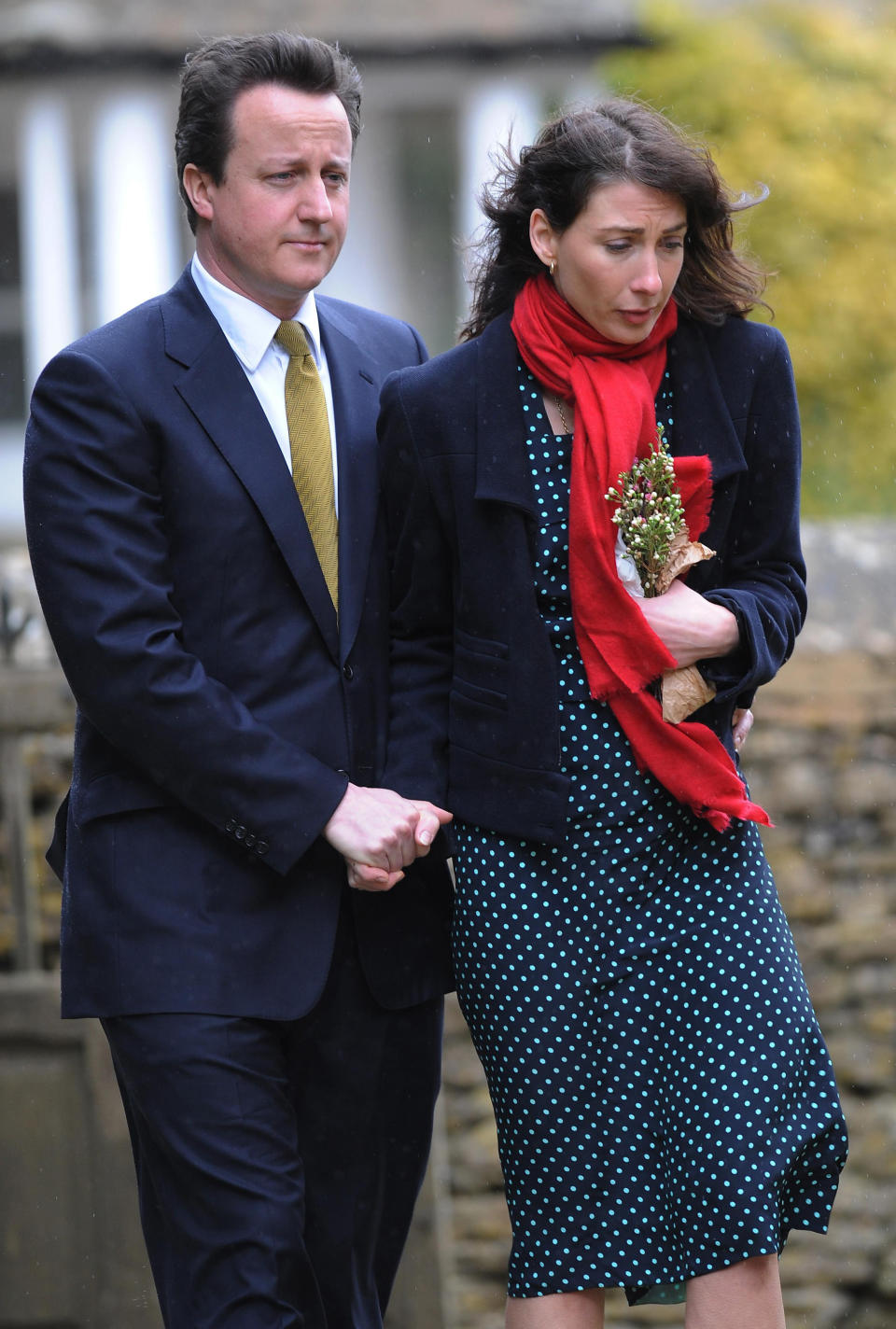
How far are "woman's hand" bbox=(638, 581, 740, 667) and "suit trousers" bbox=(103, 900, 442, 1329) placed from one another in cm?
73

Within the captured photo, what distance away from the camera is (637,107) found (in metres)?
2.85

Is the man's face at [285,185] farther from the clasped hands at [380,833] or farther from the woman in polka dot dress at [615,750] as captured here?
the clasped hands at [380,833]

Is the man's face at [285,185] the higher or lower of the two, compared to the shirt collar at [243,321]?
higher

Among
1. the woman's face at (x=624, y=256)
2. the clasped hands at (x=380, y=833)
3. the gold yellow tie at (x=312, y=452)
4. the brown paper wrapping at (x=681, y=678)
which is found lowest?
the clasped hands at (x=380, y=833)

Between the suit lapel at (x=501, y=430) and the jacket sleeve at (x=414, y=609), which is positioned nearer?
the suit lapel at (x=501, y=430)

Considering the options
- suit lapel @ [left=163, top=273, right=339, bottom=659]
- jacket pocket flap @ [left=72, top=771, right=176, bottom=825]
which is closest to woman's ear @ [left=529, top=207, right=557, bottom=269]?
suit lapel @ [left=163, top=273, right=339, bottom=659]

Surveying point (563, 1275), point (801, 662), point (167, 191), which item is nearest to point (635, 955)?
point (563, 1275)

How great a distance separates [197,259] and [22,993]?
2593mm

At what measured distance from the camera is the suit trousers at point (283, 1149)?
2.90 meters

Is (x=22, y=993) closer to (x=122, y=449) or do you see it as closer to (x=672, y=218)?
(x=122, y=449)

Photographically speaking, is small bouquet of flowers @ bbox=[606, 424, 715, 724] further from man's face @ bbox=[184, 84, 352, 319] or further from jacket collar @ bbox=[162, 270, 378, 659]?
man's face @ bbox=[184, 84, 352, 319]

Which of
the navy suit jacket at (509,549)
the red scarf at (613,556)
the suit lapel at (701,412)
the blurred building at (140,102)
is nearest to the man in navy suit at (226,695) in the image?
the navy suit jacket at (509,549)

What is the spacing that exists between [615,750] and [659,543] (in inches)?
13.0

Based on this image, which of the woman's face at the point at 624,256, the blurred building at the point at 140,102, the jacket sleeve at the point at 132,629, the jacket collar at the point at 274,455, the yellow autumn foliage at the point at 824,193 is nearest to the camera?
the woman's face at the point at 624,256
